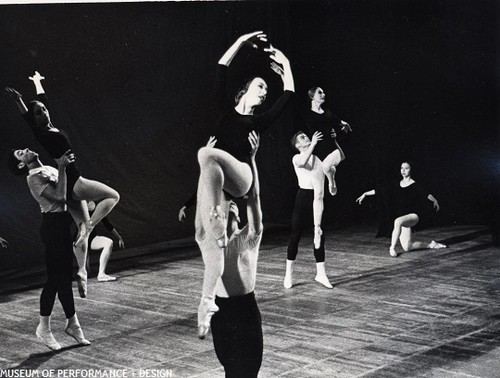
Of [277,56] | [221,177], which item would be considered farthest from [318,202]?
[221,177]

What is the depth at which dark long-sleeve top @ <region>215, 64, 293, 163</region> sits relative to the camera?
3.97 m

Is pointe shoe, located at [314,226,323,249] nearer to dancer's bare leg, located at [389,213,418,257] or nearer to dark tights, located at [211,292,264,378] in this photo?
dancer's bare leg, located at [389,213,418,257]

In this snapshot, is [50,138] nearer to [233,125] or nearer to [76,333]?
[76,333]

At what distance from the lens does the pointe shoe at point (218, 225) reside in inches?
154

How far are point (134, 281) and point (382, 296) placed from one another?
Result: 221 cm

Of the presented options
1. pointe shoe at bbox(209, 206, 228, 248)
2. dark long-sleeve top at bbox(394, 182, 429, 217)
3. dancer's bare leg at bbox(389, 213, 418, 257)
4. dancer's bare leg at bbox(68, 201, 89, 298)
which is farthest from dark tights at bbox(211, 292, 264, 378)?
dark long-sleeve top at bbox(394, 182, 429, 217)

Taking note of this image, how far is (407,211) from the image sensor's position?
8.40 metres

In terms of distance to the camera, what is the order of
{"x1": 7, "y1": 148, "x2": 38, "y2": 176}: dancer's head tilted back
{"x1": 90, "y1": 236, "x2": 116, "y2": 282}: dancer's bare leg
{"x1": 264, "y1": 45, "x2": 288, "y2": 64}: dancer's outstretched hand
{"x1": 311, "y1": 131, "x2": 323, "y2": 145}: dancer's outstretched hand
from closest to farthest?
{"x1": 264, "y1": 45, "x2": 288, "y2": 64}: dancer's outstretched hand, {"x1": 7, "y1": 148, "x2": 38, "y2": 176}: dancer's head tilted back, {"x1": 311, "y1": 131, "x2": 323, "y2": 145}: dancer's outstretched hand, {"x1": 90, "y1": 236, "x2": 116, "y2": 282}: dancer's bare leg

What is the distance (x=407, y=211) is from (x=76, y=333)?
4352 millimetres

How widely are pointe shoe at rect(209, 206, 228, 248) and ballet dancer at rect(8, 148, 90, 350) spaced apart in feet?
4.51

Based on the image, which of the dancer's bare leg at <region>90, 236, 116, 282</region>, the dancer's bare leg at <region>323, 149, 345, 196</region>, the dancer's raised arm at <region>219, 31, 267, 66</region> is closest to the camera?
the dancer's raised arm at <region>219, 31, 267, 66</region>

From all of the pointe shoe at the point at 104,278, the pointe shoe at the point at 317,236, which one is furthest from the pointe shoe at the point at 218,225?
the pointe shoe at the point at 104,278

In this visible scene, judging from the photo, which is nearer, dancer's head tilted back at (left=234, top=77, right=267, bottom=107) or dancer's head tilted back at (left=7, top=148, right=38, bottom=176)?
dancer's head tilted back at (left=234, top=77, right=267, bottom=107)

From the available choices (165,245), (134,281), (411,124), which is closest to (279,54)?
(134,281)
